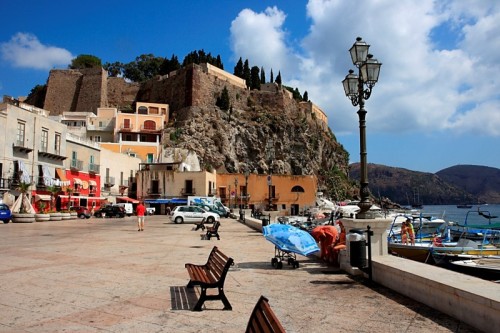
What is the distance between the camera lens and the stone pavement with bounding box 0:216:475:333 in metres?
4.80

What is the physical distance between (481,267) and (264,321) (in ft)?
35.9

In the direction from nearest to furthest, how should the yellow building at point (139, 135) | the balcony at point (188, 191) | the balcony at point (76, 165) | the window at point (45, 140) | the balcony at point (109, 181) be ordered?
the window at point (45, 140) → the balcony at point (76, 165) → the balcony at point (109, 181) → the balcony at point (188, 191) → the yellow building at point (139, 135)

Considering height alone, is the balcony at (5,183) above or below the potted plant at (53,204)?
above

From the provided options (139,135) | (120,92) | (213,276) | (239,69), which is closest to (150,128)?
(139,135)

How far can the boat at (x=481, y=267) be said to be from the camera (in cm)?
1120

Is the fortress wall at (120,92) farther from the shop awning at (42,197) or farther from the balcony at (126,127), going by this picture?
the shop awning at (42,197)

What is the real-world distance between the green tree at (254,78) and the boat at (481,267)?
86.2 m

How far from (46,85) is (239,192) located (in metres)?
47.7

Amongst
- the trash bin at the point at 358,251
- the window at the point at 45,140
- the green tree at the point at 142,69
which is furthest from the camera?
the green tree at the point at 142,69

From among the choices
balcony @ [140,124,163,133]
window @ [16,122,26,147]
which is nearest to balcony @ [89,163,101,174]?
window @ [16,122,26,147]

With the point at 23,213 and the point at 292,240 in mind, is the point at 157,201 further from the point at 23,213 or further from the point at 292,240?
the point at 292,240

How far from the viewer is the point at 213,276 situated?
5855mm

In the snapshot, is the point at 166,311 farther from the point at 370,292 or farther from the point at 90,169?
the point at 90,169

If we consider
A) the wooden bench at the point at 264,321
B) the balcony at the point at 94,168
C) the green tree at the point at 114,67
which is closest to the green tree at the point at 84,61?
the green tree at the point at 114,67
